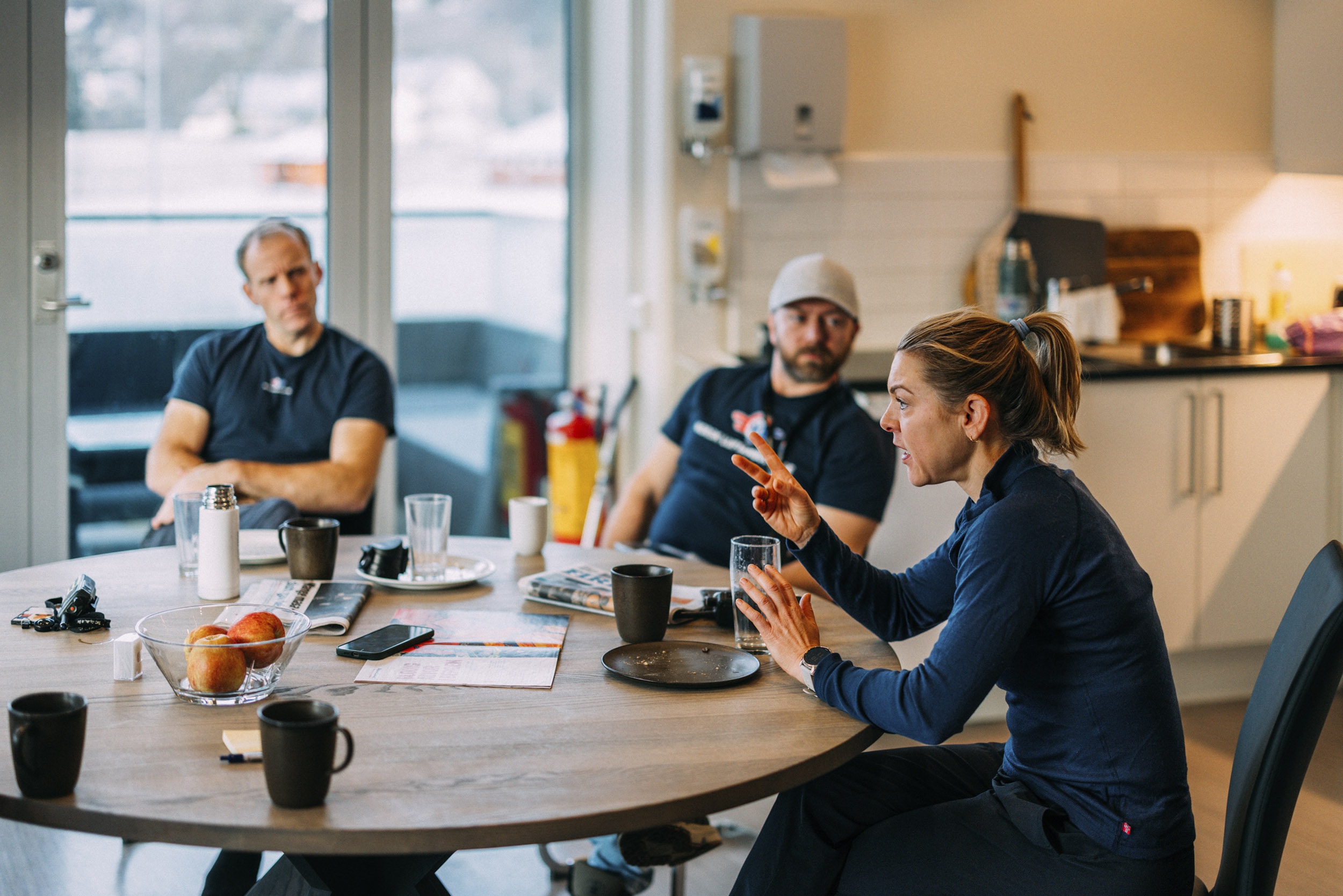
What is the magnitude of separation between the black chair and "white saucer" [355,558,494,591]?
1.17m

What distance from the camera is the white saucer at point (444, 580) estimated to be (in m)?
1.97

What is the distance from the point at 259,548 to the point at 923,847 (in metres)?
1.25

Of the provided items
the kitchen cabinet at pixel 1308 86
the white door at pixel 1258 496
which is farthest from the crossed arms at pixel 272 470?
the kitchen cabinet at pixel 1308 86

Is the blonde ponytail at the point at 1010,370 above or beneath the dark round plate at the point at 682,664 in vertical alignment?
above

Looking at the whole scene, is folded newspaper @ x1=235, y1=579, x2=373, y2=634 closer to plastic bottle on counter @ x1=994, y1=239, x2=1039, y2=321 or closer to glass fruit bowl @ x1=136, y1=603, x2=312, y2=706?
glass fruit bowl @ x1=136, y1=603, x2=312, y2=706

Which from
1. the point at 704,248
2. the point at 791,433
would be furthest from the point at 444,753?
the point at 704,248

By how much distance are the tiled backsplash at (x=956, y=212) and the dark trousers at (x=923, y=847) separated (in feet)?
8.00

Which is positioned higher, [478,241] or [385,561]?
[478,241]

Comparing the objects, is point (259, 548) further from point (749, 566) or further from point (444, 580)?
point (749, 566)

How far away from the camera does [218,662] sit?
140cm

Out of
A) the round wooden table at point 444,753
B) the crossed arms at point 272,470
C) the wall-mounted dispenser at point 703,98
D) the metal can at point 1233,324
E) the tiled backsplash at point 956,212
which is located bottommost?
the round wooden table at point 444,753

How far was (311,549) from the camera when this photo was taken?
6.44 feet

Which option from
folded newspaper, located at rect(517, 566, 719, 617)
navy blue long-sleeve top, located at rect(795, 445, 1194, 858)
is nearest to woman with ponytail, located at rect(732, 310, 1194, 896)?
navy blue long-sleeve top, located at rect(795, 445, 1194, 858)

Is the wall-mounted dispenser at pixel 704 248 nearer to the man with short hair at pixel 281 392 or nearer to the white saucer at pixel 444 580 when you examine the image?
the man with short hair at pixel 281 392
